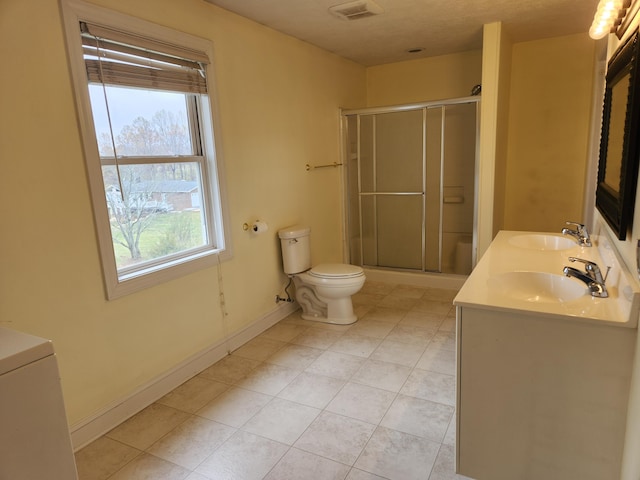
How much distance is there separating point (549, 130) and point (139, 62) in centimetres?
355

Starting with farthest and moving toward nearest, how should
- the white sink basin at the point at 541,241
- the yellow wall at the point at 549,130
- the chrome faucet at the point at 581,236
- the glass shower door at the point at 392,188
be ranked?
the glass shower door at the point at 392,188
the yellow wall at the point at 549,130
the white sink basin at the point at 541,241
the chrome faucet at the point at 581,236

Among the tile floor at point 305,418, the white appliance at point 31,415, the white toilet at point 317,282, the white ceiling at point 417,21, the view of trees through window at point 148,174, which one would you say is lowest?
the tile floor at point 305,418

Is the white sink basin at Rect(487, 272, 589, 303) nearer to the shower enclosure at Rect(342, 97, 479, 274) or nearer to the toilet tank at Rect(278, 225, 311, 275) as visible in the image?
the toilet tank at Rect(278, 225, 311, 275)

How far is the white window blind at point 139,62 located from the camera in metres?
1.96

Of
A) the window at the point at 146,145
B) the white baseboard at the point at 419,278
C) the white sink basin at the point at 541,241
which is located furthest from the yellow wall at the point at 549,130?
the window at the point at 146,145

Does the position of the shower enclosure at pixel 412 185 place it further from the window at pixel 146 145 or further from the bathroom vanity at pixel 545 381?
the bathroom vanity at pixel 545 381

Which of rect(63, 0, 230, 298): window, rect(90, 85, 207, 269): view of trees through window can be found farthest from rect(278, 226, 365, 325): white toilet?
rect(90, 85, 207, 269): view of trees through window

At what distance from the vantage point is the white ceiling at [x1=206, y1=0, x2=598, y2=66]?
275 cm

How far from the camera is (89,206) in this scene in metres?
1.96

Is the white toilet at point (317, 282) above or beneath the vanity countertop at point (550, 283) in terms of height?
beneath

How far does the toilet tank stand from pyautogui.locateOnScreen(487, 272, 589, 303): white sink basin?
1.81 m

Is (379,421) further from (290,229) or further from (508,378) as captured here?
(290,229)

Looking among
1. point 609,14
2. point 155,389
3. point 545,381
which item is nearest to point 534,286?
point 545,381

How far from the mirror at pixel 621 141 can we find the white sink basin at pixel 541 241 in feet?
1.77
